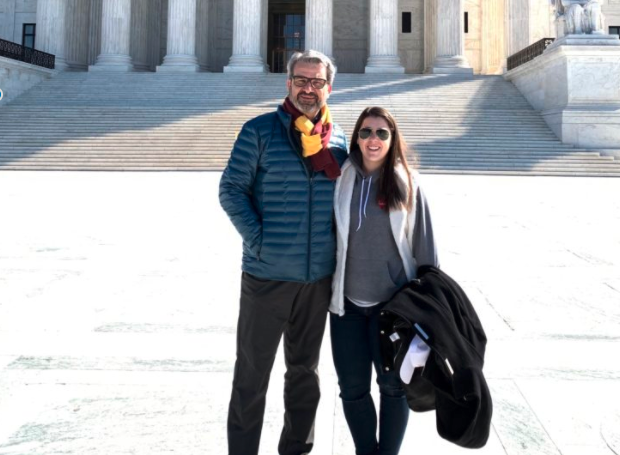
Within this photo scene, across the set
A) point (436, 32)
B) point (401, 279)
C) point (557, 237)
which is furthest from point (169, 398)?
point (436, 32)

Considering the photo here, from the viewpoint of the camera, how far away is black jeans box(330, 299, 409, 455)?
2.50 metres

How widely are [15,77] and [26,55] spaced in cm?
290

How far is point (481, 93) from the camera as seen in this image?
84.6 ft

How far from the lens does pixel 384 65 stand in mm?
30500

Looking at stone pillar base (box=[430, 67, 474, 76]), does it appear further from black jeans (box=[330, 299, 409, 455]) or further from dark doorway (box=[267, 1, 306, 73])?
black jeans (box=[330, 299, 409, 455])

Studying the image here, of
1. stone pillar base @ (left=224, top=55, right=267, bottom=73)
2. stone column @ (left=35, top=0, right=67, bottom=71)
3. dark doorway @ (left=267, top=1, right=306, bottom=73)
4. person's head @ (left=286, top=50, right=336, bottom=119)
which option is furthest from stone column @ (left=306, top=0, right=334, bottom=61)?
person's head @ (left=286, top=50, right=336, bottom=119)

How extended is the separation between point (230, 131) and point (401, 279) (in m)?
19.7

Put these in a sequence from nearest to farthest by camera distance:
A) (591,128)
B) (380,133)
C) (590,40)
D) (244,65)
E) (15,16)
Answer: (380,133) → (591,128) → (590,40) → (244,65) → (15,16)

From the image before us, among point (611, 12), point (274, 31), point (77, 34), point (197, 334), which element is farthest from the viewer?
point (274, 31)

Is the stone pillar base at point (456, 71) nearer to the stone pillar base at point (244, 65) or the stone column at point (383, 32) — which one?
the stone column at point (383, 32)

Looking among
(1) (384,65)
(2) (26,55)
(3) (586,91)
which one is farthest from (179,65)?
(3) (586,91)

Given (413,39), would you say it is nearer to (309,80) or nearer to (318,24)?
(318,24)

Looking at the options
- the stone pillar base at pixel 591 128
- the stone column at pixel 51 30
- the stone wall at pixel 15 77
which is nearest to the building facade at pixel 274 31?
the stone column at pixel 51 30

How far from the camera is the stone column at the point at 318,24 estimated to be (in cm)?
3089
